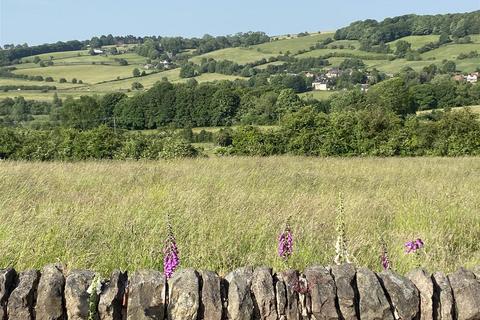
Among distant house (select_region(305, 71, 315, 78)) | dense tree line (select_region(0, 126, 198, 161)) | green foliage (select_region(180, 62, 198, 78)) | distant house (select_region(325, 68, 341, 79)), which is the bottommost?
distant house (select_region(305, 71, 315, 78))

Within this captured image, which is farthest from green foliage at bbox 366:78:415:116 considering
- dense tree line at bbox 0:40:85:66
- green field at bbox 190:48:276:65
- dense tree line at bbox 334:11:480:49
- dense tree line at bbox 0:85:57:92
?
dense tree line at bbox 0:40:85:66

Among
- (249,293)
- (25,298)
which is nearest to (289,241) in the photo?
(249,293)

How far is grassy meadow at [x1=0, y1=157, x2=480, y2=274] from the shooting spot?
529 centimetres

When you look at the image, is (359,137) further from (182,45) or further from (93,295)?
(182,45)

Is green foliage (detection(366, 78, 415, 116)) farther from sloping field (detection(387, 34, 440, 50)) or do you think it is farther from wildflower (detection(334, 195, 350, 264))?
sloping field (detection(387, 34, 440, 50))

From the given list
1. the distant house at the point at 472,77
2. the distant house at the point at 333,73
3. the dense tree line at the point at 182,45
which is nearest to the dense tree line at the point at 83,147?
the distant house at the point at 472,77

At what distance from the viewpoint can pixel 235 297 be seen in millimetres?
3174

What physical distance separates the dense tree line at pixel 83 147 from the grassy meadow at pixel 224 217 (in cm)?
821

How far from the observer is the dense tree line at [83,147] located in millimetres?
19297

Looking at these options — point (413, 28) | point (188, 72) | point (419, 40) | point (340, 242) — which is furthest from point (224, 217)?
point (413, 28)

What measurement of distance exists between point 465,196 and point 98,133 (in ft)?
51.6

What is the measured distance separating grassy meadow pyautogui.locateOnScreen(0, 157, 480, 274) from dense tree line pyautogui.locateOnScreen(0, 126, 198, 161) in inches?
323

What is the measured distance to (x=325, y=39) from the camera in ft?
511

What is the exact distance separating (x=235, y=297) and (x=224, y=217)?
3567 millimetres
